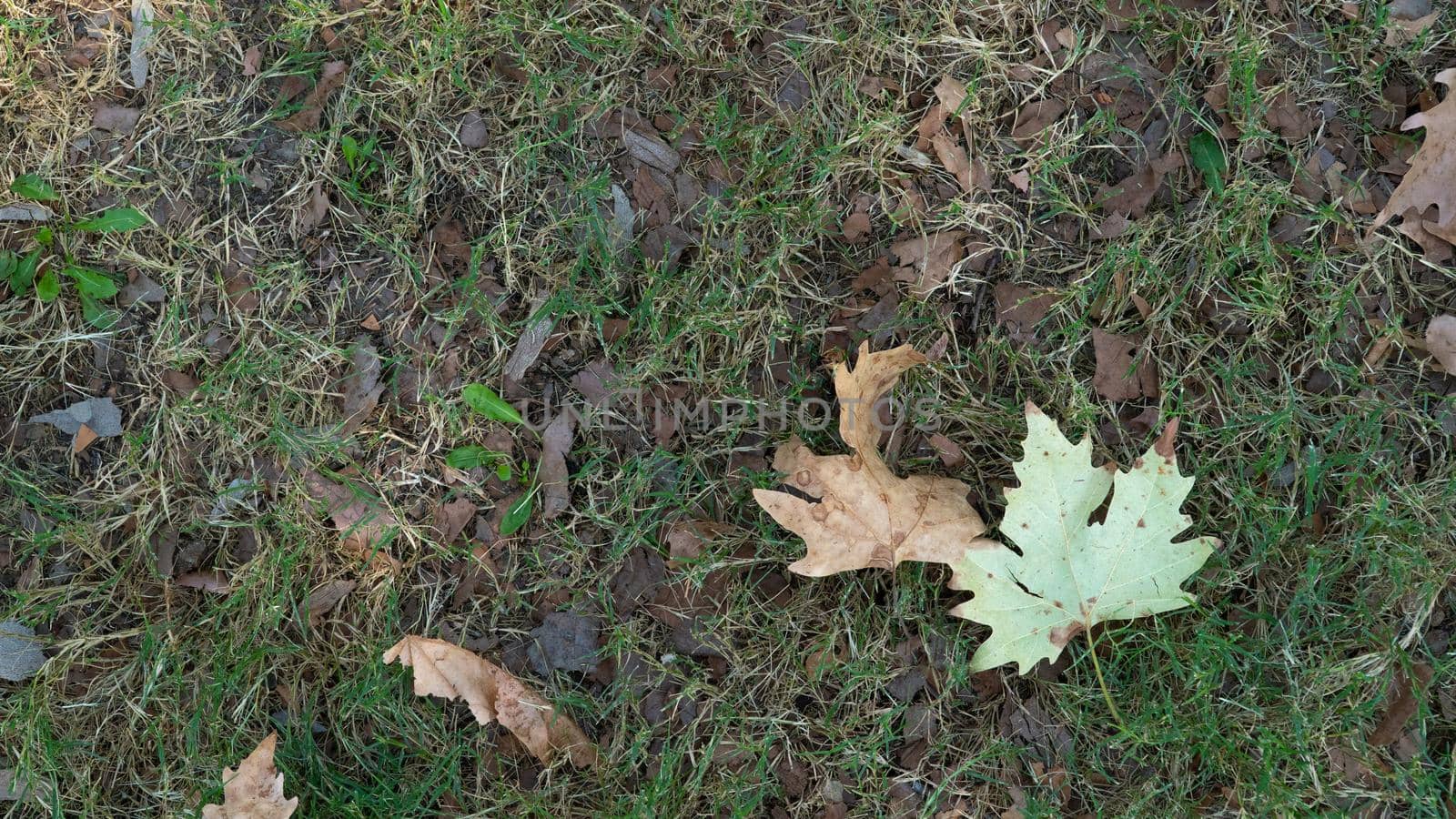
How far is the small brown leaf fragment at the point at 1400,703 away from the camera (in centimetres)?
239

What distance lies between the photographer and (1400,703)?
2.40m

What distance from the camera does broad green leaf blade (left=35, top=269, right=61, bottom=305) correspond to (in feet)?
8.73

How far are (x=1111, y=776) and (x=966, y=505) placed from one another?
80 cm

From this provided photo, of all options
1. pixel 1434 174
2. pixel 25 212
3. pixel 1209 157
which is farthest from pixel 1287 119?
pixel 25 212

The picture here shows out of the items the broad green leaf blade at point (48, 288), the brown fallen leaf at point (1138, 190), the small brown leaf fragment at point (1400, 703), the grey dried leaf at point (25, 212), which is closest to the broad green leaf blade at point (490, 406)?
the broad green leaf blade at point (48, 288)

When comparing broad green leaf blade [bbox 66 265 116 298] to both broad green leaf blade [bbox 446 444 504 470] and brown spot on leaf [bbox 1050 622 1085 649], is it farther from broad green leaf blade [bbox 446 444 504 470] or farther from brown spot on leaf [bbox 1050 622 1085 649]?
brown spot on leaf [bbox 1050 622 1085 649]

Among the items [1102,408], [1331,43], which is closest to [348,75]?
[1102,408]

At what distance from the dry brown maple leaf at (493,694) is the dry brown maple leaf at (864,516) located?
30.2 inches

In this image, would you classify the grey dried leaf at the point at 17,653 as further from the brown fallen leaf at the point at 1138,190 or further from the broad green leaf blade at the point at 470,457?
the brown fallen leaf at the point at 1138,190

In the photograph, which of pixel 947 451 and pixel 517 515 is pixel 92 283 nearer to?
pixel 517 515

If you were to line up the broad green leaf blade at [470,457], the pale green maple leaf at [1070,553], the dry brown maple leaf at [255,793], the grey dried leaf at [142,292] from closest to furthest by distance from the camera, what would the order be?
the pale green maple leaf at [1070,553]
the dry brown maple leaf at [255,793]
the broad green leaf blade at [470,457]
the grey dried leaf at [142,292]

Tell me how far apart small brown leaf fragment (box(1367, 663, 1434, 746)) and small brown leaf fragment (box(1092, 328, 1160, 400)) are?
94 centimetres

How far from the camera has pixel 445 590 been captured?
8.45 feet

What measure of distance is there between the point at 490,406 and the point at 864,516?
1055 millimetres
